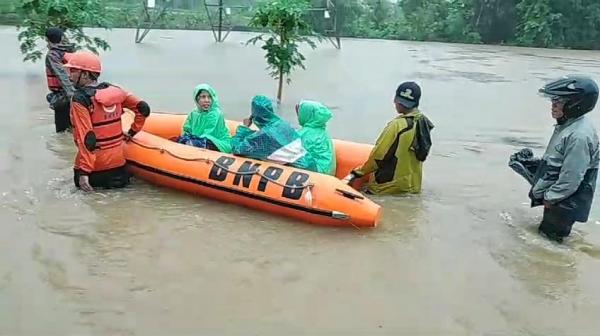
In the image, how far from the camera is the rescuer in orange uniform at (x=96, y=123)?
550cm

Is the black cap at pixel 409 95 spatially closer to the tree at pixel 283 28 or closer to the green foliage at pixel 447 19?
the tree at pixel 283 28

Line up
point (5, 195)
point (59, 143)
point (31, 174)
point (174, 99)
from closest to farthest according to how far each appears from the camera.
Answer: point (5, 195) → point (31, 174) → point (59, 143) → point (174, 99)

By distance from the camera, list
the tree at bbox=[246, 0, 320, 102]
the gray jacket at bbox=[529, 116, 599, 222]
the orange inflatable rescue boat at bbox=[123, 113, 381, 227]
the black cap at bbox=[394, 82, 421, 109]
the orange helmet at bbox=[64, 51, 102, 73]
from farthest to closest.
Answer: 1. the tree at bbox=[246, 0, 320, 102]
2. the black cap at bbox=[394, 82, 421, 109]
3. the orange helmet at bbox=[64, 51, 102, 73]
4. the orange inflatable rescue boat at bbox=[123, 113, 381, 227]
5. the gray jacket at bbox=[529, 116, 599, 222]

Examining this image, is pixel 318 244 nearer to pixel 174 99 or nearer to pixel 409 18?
pixel 174 99

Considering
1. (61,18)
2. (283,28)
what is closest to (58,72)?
(283,28)

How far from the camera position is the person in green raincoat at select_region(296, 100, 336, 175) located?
582 cm

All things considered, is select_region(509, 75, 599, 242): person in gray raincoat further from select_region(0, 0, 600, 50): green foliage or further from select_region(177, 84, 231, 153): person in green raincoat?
select_region(0, 0, 600, 50): green foliage

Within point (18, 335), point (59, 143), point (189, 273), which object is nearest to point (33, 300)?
point (18, 335)

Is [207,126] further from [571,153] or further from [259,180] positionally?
[571,153]

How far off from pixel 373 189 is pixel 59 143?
356 cm

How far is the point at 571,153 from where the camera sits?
4.70m

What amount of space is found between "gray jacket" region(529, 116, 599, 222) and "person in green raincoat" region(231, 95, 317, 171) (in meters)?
1.77

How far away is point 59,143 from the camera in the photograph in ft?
25.2

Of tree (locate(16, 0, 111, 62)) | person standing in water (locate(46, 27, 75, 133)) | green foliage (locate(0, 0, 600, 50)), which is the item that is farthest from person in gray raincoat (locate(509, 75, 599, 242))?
green foliage (locate(0, 0, 600, 50))
